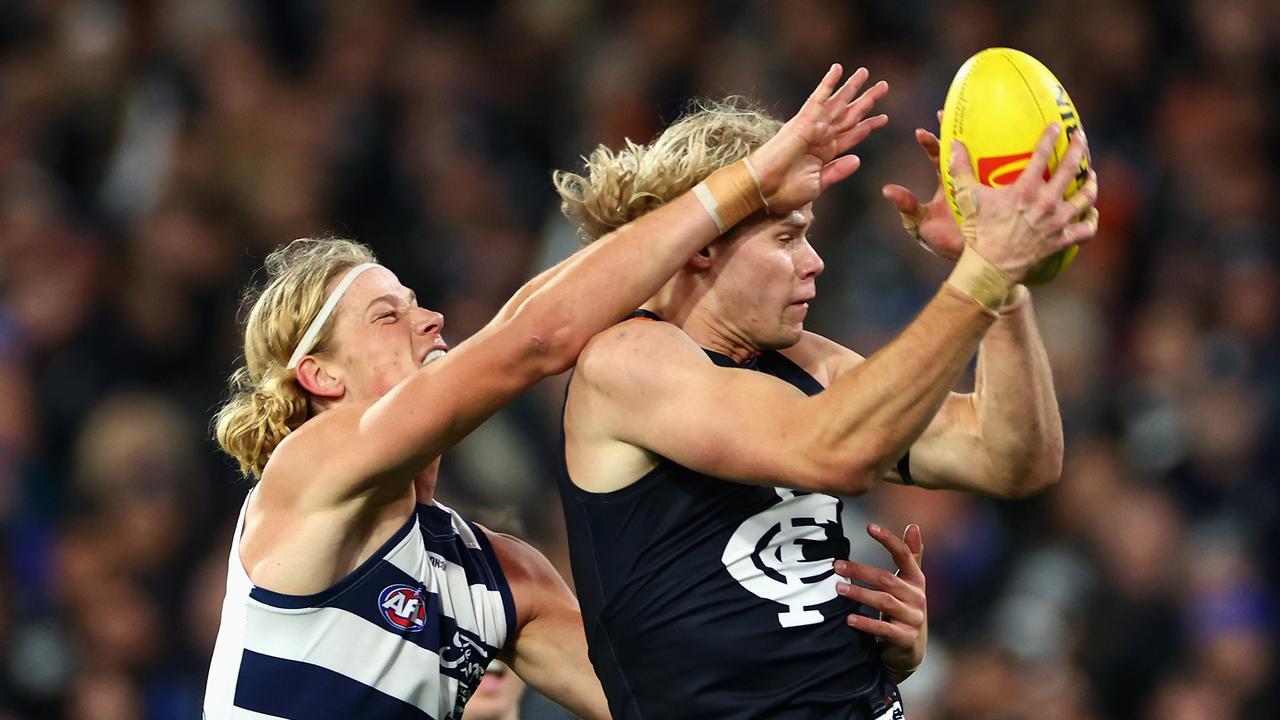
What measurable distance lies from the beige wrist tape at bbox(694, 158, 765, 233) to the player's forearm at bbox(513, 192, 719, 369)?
2 centimetres

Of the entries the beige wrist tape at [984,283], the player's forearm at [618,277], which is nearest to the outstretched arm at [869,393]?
the beige wrist tape at [984,283]

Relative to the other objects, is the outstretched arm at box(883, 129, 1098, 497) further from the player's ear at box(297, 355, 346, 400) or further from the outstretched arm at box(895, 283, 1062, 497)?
the player's ear at box(297, 355, 346, 400)

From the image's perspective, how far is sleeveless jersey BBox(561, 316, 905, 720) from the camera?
3.43 metres

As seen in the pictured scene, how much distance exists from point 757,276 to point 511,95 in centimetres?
627

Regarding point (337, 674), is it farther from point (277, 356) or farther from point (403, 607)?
point (277, 356)

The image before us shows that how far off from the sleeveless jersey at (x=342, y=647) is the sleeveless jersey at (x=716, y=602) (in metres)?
0.53

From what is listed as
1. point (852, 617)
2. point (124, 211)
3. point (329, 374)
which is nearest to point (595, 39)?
point (124, 211)

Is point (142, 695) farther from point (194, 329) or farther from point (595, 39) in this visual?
point (595, 39)

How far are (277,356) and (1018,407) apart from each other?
1872 mm

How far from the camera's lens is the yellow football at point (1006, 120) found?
10.8 ft

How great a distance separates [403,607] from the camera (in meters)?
3.87

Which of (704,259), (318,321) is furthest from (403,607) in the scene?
(704,259)

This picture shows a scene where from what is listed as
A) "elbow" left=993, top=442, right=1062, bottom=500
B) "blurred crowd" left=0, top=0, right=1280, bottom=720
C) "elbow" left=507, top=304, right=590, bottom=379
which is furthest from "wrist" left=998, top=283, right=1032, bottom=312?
"blurred crowd" left=0, top=0, right=1280, bottom=720

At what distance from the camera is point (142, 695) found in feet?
23.8
